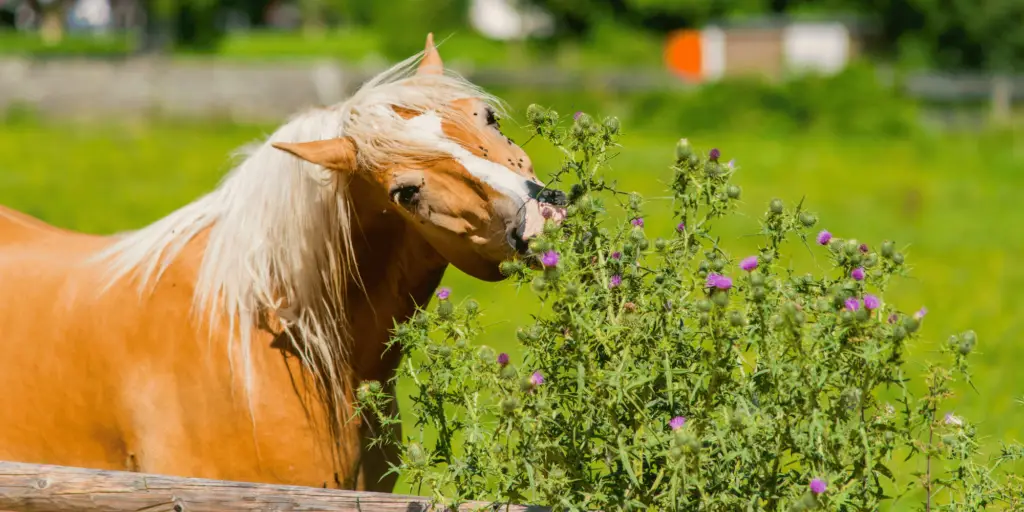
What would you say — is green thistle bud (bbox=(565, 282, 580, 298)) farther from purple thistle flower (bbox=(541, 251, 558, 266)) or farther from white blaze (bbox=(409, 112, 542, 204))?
white blaze (bbox=(409, 112, 542, 204))

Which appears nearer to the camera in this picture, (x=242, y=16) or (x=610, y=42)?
(x=610, y=42)

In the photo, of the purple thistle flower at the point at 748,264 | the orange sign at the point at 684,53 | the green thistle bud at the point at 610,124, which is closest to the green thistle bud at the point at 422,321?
the green thistle bud at the point at 610,124

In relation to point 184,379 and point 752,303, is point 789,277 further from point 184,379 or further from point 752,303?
point 184,379

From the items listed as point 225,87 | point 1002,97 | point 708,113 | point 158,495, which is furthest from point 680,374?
point 225,87

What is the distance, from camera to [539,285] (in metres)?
2.63

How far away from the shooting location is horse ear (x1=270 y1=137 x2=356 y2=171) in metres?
3.07

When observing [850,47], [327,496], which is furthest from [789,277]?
[850,47]

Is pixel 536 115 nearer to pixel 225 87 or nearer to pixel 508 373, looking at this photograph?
pixel 508 373

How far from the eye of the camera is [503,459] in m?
2.83

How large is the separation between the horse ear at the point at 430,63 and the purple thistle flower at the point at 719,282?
111cm

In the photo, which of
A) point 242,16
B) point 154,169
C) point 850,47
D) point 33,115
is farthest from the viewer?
point 242,16

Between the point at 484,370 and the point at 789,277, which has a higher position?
the point at 789,277

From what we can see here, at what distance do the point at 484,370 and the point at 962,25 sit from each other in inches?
1307

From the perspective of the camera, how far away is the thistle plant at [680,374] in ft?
8.66
